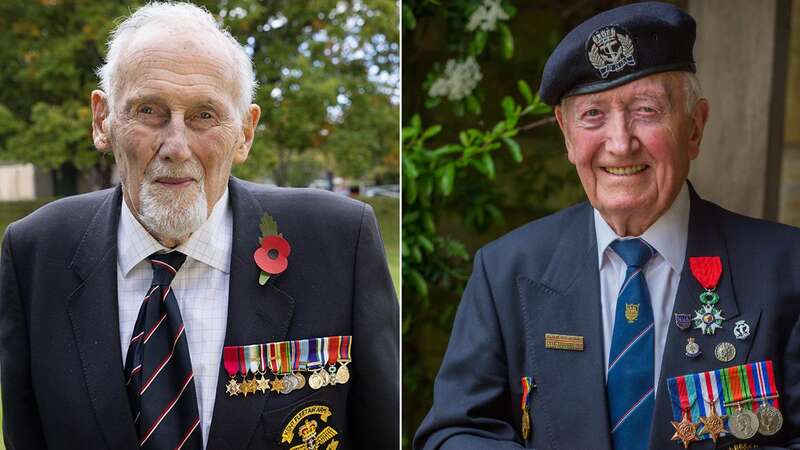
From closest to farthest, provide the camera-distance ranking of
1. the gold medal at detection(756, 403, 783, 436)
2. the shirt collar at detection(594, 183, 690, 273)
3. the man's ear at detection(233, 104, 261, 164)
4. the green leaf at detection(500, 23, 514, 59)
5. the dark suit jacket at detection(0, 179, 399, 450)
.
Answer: the gold medal at detection(756, 403, 783, 436) → the shirt collar at detection(594, 183, 690, 273) → the dark suit jacket at detection(0, 179, 399, 450) → the man's ear at detection(233, 104, 261, 164) → the green leaf at detection(500, 23, 514, 59)

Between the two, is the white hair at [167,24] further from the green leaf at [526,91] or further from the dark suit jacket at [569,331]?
the green leaf at [526,91]

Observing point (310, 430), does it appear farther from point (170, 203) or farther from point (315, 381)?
point (170, 203)

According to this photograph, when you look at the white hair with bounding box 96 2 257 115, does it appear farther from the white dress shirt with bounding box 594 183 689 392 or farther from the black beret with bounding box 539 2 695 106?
the white dress shirt with bounding box 594 183 689 392

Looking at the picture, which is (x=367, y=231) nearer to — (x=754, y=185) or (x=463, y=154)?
(x=463, y=154)

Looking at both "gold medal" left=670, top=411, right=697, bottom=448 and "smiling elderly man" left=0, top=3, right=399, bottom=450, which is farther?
"smiling elderly man" left=0, top=3, right=399, bottom=450

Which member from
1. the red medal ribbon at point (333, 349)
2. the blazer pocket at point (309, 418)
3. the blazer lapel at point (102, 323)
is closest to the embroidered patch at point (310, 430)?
the blazer pocket at point (309, 418)

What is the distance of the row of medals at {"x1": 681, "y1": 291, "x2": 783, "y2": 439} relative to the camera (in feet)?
5.41

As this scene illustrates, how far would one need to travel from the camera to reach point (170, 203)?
185 cm

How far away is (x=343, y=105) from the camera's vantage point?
7.50 feet

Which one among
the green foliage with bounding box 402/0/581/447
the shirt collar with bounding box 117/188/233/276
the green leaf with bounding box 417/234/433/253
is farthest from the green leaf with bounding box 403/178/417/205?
the shirt collar with bounding box 117/188/233/276

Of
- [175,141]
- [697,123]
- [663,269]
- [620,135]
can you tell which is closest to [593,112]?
[620,135]

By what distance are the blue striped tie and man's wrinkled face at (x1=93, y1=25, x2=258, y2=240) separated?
0.93 meters

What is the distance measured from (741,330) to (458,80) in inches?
48.4

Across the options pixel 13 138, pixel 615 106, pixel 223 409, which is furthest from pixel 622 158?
pixel 13 138
